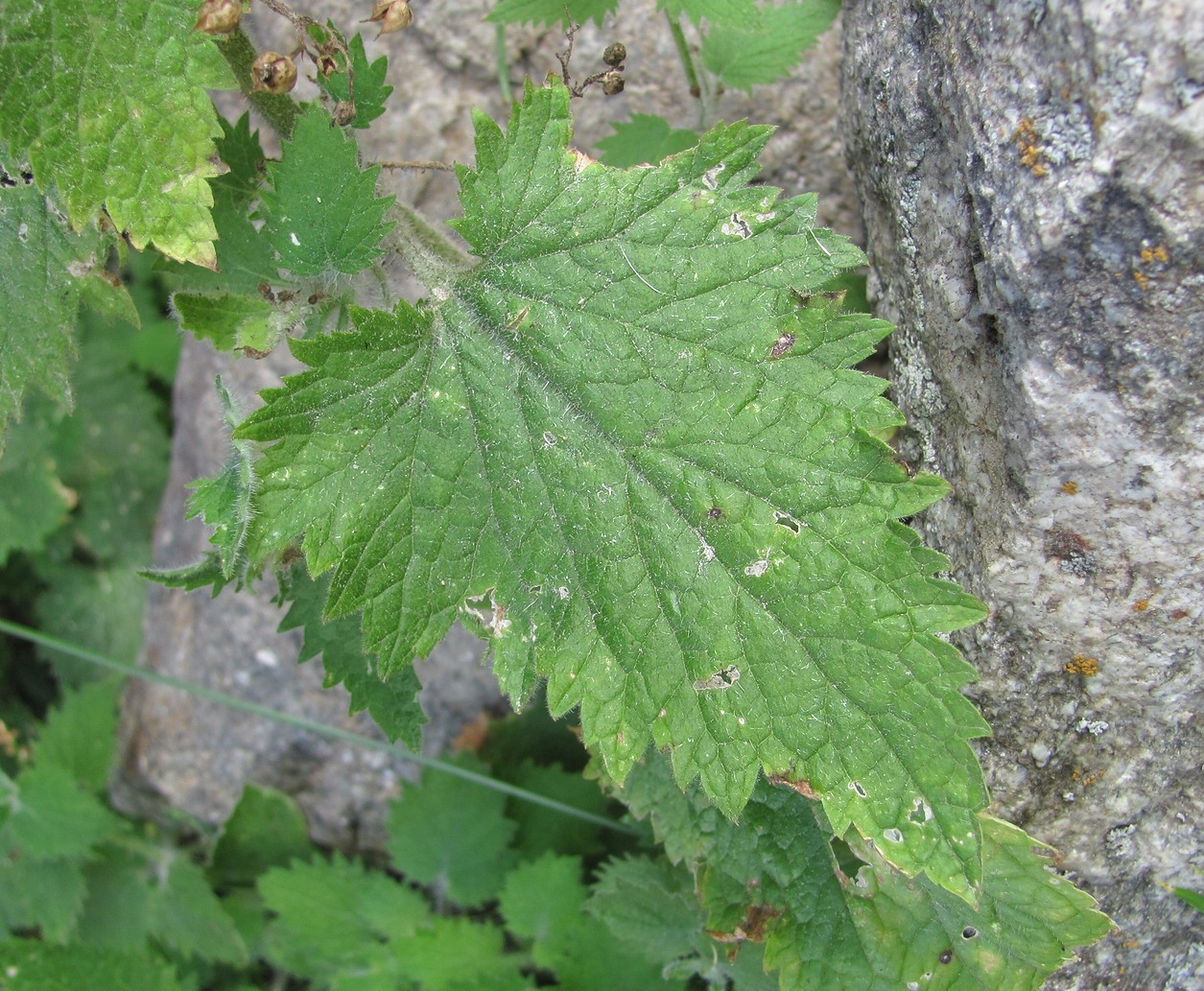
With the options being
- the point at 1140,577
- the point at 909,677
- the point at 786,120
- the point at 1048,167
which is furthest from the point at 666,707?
the point at 786,120

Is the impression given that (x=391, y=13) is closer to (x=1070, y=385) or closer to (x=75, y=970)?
(x=1070, y=385)

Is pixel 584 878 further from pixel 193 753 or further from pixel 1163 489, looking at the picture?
pixel 1163 489

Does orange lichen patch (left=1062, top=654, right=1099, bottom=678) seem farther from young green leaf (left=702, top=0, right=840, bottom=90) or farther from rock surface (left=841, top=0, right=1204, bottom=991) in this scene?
young green leaf (left=702, top=0, right=840, bottom=90)

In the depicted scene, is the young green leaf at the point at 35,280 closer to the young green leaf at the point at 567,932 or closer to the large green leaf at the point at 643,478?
the large green leaf at the point at 643,478

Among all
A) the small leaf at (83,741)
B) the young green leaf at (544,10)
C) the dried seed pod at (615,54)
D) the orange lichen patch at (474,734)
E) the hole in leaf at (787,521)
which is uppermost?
the young green leaf at (544,10)

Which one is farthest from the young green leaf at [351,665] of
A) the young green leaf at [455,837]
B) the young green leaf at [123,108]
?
the young green leaf at [455,837]

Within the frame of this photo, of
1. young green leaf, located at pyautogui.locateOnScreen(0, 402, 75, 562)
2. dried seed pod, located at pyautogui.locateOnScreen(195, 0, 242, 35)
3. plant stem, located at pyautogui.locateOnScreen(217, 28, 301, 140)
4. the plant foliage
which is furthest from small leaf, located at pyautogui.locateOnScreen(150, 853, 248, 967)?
dried seed pod, located at pyautogui.locateOnScreen(195, 0, 242, 35)

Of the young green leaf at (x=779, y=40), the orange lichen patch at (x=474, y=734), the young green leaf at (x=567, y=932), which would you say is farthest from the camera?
the orange lichen patch at (x=474, y=734)
